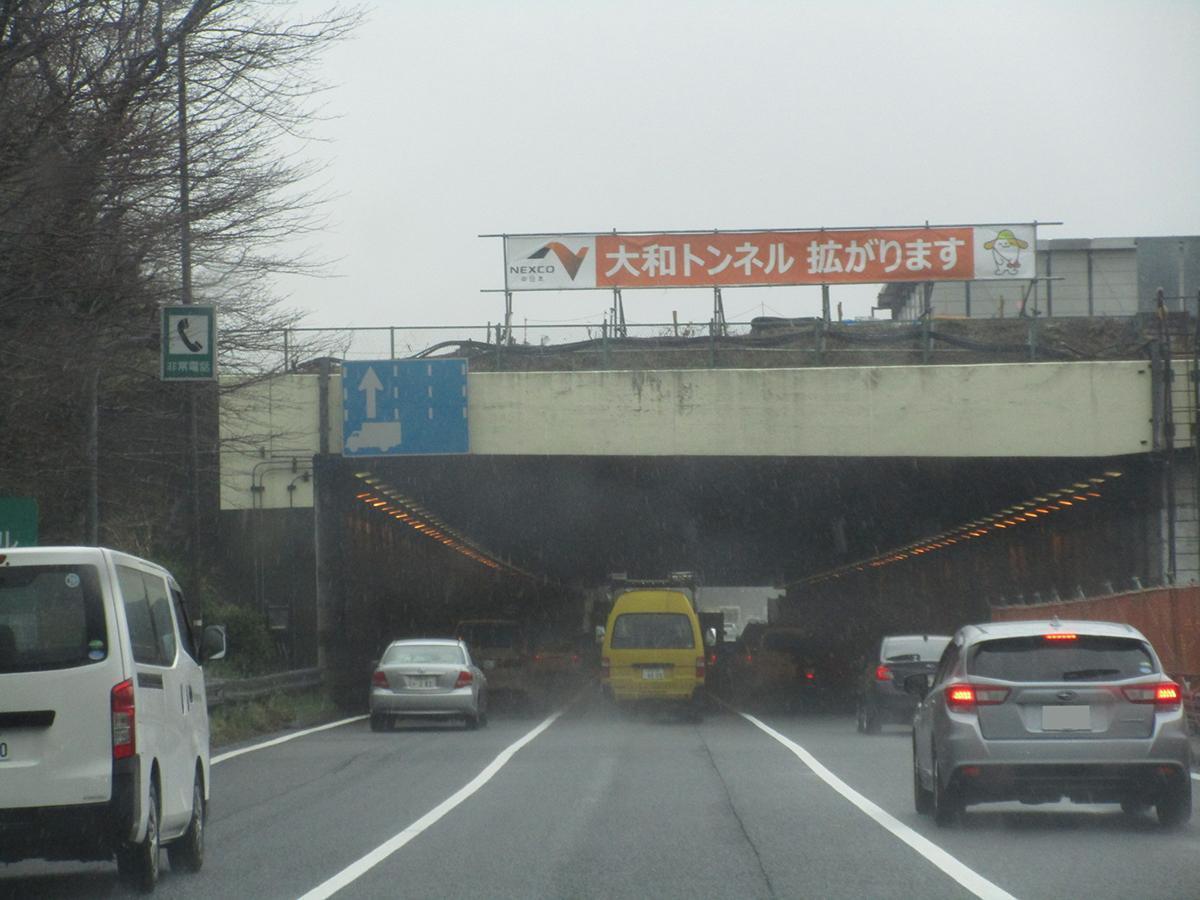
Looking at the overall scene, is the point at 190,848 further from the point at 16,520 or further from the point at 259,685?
the point at 259,685

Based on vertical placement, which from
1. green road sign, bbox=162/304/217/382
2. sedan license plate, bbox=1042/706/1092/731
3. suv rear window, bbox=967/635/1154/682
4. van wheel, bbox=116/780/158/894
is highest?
green road sign, bbox=162/304/217/382

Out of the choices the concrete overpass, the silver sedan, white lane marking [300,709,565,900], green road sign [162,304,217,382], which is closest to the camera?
white lane marking [300,709,565,900]

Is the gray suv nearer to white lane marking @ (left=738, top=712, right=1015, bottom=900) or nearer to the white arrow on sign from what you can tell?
white lane marking @ (left=738, top=712, right=1015, bottom=900)

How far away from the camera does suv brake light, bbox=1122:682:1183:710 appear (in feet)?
41.6

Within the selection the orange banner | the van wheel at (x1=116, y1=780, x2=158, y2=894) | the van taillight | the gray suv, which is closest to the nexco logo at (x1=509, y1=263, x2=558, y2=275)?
the orange banner

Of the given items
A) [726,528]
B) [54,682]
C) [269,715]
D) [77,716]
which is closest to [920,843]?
[77,716]

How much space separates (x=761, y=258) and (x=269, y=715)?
49.1 ft

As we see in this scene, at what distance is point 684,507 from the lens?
46750 mm

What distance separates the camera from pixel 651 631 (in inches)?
1293

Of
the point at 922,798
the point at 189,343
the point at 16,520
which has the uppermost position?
the point at 189,343

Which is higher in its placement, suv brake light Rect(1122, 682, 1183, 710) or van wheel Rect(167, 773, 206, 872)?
suv brake light Rect(1122, 682, 1183, 710)

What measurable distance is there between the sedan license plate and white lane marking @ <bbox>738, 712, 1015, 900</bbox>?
130 cm

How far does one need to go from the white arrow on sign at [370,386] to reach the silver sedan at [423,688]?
6.15 meters

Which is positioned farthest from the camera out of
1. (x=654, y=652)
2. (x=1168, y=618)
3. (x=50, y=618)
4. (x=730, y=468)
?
(x=730, y=468)
